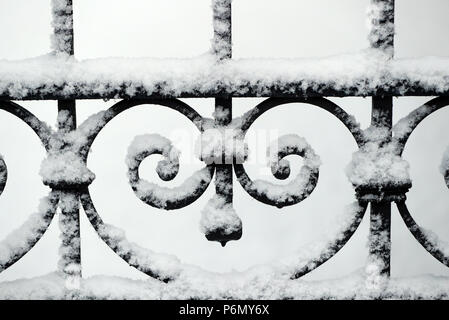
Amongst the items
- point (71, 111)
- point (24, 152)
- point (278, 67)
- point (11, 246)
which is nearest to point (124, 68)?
point (71, 111)

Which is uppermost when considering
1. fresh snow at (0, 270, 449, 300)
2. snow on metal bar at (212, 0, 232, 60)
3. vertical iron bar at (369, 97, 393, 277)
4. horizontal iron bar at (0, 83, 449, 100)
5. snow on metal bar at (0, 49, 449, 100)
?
snow on metal bar at (212, 0, 232, 60)

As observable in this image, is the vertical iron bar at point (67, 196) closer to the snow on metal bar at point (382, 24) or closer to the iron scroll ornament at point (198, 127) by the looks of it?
the iron scroll ornament at point (198, 127)

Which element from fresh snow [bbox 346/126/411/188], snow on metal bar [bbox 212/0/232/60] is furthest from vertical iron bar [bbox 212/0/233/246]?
fresh snow [bbox 346/126/411/188]

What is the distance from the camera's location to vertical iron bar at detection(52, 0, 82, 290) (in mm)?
847

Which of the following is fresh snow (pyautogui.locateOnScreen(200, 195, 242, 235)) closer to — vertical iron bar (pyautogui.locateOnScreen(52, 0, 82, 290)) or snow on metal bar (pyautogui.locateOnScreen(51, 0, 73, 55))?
vertical iron bar (pyautogui.locateOnScreen(52, 0, 82, 290))

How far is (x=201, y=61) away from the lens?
0.84m

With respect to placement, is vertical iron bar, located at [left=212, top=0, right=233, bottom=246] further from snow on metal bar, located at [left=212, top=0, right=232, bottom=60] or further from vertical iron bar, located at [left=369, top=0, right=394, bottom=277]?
vertical iron bar, located at [left=369, top=0, right=394, bottom=277]

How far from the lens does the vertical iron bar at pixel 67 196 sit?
33.4 inches

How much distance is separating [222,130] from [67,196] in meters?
0.28

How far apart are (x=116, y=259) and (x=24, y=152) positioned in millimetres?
470

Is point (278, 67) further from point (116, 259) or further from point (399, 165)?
point (116, 259)

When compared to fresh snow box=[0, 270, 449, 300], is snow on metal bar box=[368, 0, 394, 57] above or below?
above

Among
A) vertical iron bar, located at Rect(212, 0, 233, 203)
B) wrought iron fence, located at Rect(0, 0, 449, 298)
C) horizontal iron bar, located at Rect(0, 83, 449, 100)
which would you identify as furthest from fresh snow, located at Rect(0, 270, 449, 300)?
horizontal iron bar, located at Rect(0, 83, 449, 100)

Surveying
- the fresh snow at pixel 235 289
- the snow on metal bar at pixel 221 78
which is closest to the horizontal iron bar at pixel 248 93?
the snow on metal bar at pixel 221 78
